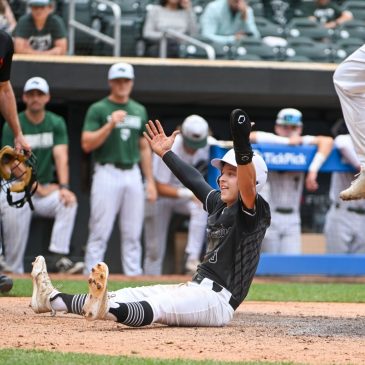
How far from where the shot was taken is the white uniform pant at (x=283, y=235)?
10.7 meters

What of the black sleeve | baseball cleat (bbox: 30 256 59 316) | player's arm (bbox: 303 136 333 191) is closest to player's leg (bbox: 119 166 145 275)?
player's arm (bbox: 303 136 333 191)

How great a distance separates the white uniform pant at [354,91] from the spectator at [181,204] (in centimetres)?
449

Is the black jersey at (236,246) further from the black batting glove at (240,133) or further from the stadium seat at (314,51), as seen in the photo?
the stadium seat at (314,51)

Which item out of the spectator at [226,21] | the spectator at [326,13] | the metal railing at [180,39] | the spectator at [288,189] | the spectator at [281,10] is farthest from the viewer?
the spectator at [326,13]

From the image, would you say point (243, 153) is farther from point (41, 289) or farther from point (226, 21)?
point (226, 21)

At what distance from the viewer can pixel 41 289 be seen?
5.81 meters

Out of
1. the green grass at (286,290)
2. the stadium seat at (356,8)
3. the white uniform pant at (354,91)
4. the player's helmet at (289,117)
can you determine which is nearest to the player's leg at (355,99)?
the white uniform pant at (354,91)

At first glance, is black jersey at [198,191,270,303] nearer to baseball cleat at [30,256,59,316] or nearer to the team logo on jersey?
the team logo on jersey

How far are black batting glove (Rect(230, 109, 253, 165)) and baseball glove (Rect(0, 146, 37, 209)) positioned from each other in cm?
240

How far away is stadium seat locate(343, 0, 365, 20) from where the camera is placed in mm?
14141

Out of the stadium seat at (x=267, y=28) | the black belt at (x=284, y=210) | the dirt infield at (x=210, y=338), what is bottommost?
the dirt infield at (x=210, y=338)

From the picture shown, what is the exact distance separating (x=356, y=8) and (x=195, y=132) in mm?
4384

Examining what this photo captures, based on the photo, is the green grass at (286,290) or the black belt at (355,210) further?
the black belt at (355,210)

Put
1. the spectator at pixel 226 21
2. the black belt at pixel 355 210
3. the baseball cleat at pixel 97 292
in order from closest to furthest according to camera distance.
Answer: the baseball cleat at pixel 97 292 → the black belt at pixel 355 210 → the spectator at pixel 226 21
